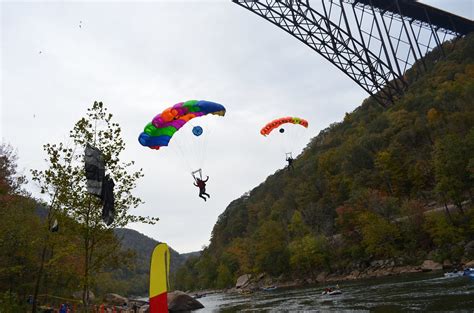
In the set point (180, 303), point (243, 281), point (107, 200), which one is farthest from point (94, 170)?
point (243, 281)

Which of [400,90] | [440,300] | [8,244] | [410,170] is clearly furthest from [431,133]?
[8,244]

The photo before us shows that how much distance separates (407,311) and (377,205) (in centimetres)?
2735

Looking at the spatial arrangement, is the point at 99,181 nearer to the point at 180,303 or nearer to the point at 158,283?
the point at 158,283

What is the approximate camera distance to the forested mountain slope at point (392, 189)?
34.7 metres

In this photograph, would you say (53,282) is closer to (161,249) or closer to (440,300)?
(161,249)

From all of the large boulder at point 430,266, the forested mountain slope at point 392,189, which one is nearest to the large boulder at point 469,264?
the forested mountain slope at point 392,189

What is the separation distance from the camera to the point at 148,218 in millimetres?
14859

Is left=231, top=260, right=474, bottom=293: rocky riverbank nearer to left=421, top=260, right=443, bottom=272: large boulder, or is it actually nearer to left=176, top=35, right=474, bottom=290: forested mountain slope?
left=421, top=260, right=443, bottom=272: large boulder

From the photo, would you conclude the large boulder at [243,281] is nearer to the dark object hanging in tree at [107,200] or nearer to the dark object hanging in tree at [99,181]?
the dark object hanging in tree at [107,200]

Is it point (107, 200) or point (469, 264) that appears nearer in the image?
point (107, 200)

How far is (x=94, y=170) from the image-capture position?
40.0 feet

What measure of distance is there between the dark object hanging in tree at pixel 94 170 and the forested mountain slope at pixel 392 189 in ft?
93.3

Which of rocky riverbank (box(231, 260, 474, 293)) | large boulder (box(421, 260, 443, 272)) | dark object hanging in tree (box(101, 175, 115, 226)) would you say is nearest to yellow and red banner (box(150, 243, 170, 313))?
dark object hanging in tree (box(101, 175, 115, 226))

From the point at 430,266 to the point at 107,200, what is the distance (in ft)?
94.1
